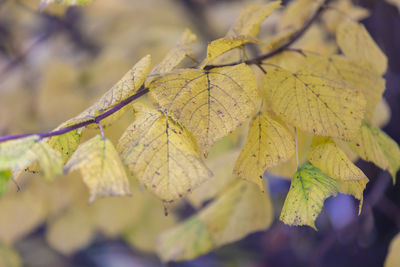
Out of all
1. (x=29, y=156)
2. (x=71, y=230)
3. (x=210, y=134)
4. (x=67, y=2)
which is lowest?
(x=71, y=230)

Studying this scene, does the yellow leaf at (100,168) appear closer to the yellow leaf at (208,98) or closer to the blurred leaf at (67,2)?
the yellow leaf at (208,98)

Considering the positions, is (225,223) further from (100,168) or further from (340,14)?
(340,14)

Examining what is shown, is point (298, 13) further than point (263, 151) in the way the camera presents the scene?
Yes

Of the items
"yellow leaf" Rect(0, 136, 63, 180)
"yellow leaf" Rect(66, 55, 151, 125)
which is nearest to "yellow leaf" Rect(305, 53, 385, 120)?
"yellow leaf" Rect(66, 55, 151, 125)

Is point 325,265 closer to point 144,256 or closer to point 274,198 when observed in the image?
point 274,198

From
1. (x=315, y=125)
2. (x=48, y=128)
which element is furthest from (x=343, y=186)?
(x=48, y=128)

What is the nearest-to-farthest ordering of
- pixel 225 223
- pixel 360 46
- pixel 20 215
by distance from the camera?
pixel 360 46
pixel 225 223
pixel 20 215

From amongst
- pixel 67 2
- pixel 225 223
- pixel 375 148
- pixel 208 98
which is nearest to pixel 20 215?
pixel 225 223
